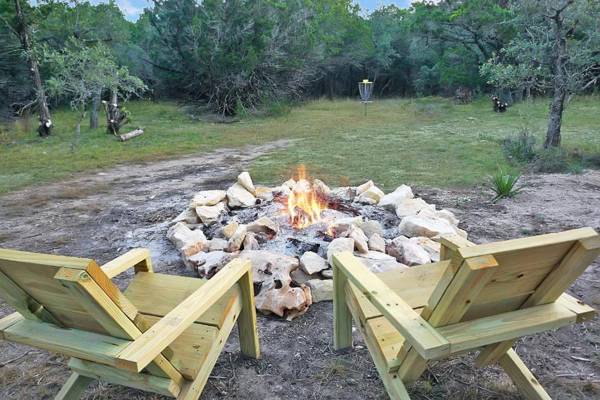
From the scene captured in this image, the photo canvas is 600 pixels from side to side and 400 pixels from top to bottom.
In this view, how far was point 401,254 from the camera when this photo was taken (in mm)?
3105

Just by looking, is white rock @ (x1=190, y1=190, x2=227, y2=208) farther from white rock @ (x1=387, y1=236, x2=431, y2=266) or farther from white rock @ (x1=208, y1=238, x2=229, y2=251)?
white rock @ (x1=387, y1=236, x2=431, y2=266)

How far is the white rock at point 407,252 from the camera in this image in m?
3.01

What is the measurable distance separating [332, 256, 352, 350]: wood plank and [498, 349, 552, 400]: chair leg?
0.74m

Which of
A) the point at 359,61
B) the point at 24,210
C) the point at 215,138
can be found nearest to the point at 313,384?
the point at 24,210

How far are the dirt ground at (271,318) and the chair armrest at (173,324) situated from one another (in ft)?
1.93

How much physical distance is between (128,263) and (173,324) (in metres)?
0.74

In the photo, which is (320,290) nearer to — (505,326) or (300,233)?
(300,233)

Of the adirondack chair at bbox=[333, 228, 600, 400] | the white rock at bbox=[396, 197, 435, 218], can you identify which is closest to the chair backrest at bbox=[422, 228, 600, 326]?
the adirondack chair at bbox=[333, 228, 600, 400]

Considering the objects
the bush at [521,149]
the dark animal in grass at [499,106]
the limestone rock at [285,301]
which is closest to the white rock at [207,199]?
the limestone rock at [285,301]

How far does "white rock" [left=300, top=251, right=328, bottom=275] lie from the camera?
283 centimetres

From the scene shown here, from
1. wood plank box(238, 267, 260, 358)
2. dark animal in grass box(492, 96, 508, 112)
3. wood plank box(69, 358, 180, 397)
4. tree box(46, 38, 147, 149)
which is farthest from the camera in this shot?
dark animal in grass box(492, 96, 508, 112)

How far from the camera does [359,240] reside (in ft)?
10.1

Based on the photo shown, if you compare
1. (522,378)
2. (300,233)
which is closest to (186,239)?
(300,233)

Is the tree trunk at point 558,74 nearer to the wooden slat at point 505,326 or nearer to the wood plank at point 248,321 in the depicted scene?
the wooden slat at point 505,326
